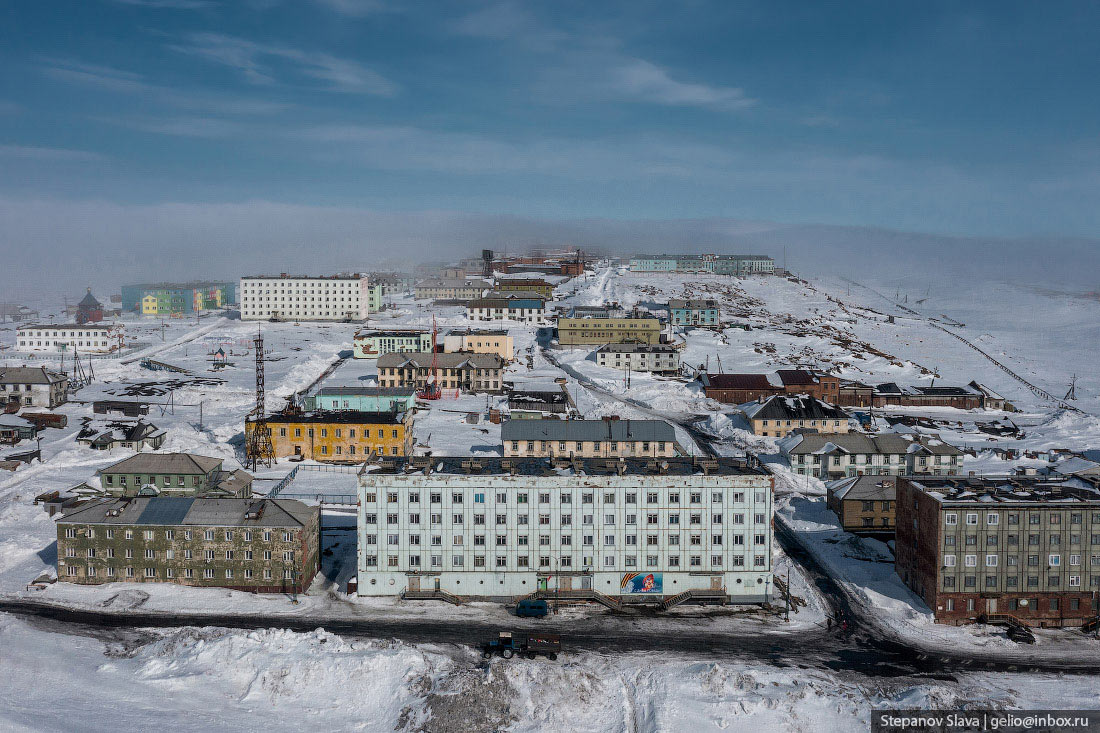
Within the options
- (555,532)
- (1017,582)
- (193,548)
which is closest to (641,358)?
(555,532)

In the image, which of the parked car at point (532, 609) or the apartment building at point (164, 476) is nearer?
the parked car at point (532, 609)

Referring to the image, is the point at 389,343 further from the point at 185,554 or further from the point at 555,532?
the point at 555,532

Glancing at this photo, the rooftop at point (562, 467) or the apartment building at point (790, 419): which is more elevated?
the rooftop at point (562, 467)

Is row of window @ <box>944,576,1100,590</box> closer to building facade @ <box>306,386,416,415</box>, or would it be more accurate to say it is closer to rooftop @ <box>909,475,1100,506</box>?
rooftop @ <box>909,475,1100,506</box>

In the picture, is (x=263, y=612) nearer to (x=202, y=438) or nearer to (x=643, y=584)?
(x=643, y=584)

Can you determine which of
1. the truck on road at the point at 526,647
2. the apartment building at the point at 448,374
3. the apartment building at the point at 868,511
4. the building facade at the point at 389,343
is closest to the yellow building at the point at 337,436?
the apartment building at the point at 448,374

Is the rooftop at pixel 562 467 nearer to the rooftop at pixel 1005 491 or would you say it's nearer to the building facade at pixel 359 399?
the rooftop at pixel 1005 491
